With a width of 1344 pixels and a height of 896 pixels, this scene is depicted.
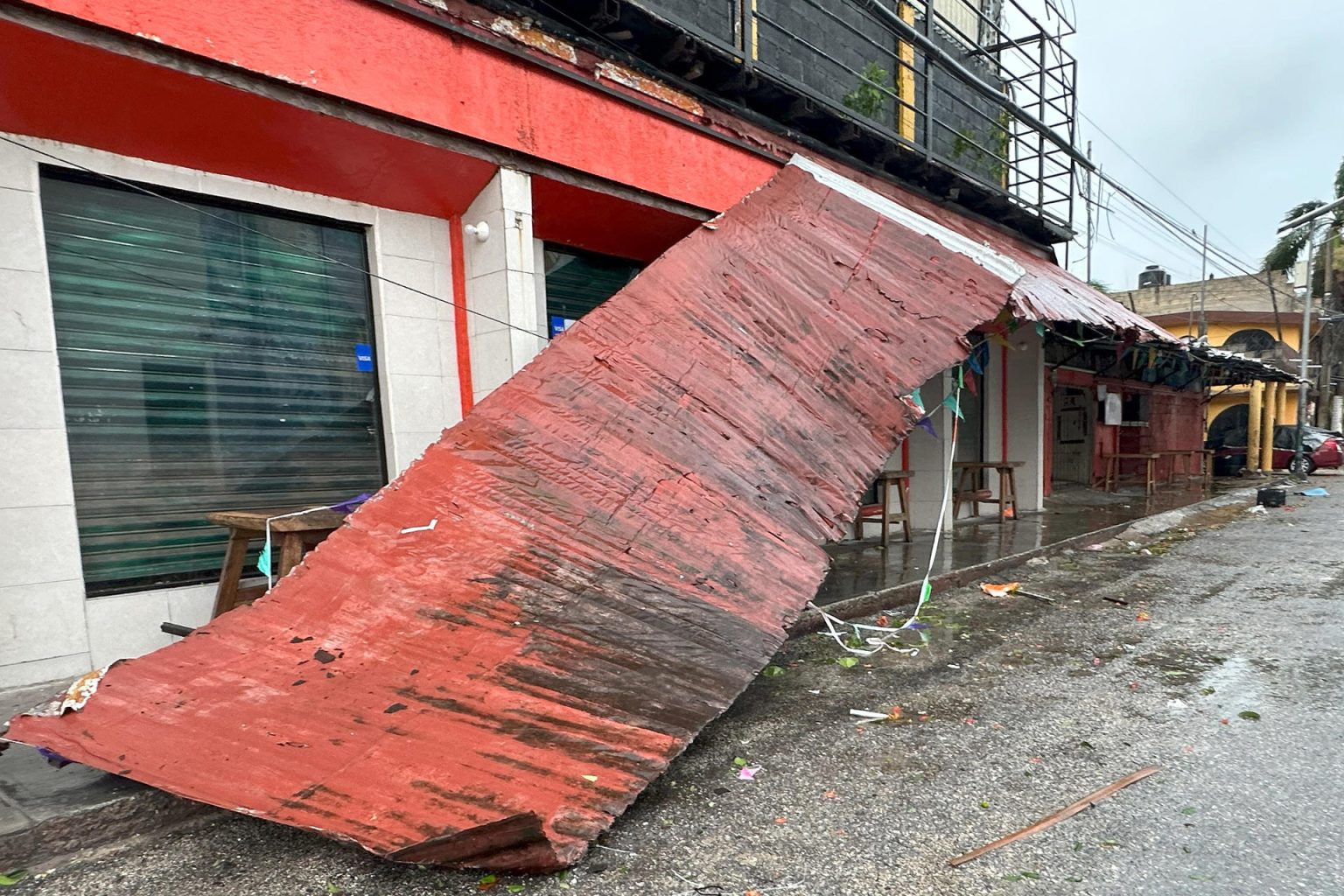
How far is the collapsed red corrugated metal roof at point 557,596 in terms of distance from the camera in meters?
2.25

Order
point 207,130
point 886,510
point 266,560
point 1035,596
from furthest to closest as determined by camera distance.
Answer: point 886,510
point 1035,596
point 207,130
point 266,560

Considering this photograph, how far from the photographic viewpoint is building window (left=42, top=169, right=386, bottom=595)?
3748 mm

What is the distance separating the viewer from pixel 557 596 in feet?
9.16

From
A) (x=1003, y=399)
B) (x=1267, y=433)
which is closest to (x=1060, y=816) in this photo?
(x=1003, y=399)

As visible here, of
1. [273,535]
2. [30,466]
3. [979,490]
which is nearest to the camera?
[30,466]

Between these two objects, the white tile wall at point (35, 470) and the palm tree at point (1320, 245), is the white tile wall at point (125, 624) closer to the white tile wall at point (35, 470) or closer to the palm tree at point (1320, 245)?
the white tile wall at point (35, 470)

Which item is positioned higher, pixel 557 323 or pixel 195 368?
pixel 557 323

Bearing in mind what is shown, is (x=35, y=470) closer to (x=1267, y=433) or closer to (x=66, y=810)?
(x=66, y=810)

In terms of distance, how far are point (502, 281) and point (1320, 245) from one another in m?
29.2

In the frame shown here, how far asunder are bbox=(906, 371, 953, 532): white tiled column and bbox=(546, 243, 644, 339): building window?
15.8ft

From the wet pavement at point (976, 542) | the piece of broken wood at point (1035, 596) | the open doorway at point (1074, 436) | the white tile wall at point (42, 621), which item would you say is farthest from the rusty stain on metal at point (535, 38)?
the open doorway at point (1074, 436)

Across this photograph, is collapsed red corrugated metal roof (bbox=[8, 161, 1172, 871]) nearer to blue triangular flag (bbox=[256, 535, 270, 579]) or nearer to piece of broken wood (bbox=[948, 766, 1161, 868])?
blue triangular flag (bbox=[256, 535, 270, 579])

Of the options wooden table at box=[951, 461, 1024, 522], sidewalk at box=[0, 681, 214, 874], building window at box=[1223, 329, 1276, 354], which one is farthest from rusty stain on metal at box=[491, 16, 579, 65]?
building window at box=[1223, 329, 1276, 354]

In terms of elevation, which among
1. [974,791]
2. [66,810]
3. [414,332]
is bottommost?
[974,791]
